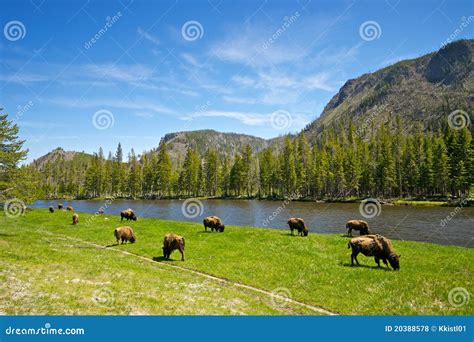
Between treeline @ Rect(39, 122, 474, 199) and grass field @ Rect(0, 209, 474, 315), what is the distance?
3208 inches

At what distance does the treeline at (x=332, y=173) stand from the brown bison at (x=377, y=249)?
80.9 m

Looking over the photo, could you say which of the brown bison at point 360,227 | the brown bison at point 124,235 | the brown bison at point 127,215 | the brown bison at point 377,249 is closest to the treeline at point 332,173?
the brown bison at point 360,227

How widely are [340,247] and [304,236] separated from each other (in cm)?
617

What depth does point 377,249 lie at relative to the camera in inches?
888

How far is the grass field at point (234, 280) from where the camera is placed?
13.8 metres

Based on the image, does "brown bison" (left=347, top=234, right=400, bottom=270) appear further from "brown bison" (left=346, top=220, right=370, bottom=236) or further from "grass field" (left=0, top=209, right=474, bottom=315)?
"brown bison" (left=346, top=220, right=370, bottom=236)

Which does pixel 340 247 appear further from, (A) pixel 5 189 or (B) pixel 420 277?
(A) pixel 5 189

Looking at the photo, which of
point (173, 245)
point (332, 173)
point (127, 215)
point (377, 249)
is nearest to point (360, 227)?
point (377, 249)

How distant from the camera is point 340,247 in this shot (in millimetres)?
28719

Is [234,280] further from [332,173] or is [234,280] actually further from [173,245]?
[332,173]

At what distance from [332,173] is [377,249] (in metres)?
99.7

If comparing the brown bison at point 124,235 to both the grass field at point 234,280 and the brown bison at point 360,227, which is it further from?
the brown bison at point 360,227

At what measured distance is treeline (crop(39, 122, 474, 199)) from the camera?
323 ft
